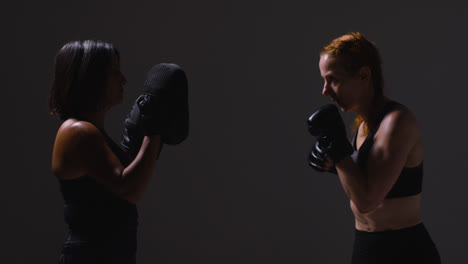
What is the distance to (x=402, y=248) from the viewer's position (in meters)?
1.61

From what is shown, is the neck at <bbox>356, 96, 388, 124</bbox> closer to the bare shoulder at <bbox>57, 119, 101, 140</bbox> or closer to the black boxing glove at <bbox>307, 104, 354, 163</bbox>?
the black boxing glove at <bbox>307, 104, 354, 163</bbox>

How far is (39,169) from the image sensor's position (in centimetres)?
345

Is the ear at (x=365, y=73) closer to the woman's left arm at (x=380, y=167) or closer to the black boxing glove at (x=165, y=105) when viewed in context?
the woman's left arm at (x=380, y=167)

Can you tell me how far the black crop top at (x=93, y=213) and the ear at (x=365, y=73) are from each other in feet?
2.65

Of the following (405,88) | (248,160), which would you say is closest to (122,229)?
(248,160)

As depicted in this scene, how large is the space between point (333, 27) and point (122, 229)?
2450 millimetres

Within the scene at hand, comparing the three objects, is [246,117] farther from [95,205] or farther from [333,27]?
[95,205]

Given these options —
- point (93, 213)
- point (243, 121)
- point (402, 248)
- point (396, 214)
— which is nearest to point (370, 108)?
point (396, 214)

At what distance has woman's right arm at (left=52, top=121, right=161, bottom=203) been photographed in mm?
1479

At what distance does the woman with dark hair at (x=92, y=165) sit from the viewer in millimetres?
1486

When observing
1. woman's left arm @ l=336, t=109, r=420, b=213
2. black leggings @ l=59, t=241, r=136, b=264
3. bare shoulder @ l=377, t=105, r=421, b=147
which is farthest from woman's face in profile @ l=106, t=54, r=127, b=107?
bare shoulder @ l=377, t=105, r=421, b=147

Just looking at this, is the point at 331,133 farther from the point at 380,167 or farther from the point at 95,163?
the point at 95,163

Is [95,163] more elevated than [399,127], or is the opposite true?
[399,127]

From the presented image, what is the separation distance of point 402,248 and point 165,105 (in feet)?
2.78
